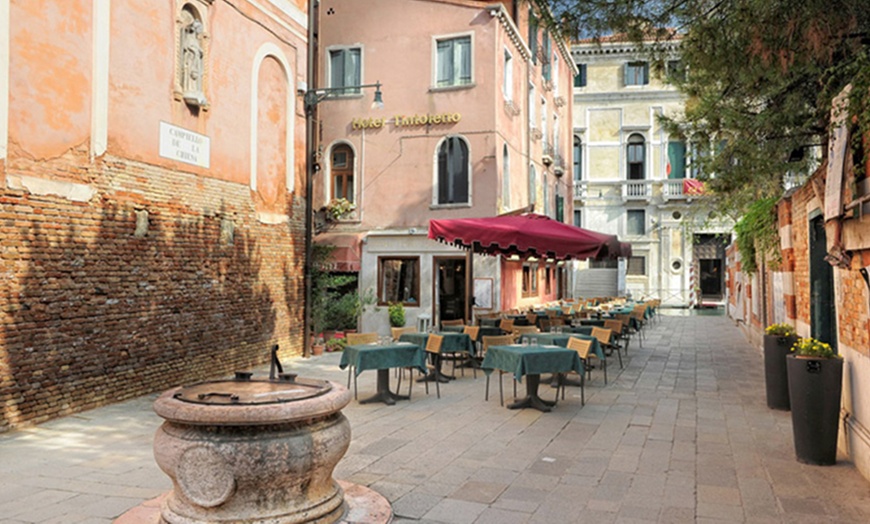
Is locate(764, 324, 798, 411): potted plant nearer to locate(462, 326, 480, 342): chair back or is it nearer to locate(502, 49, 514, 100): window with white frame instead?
locate(462, 326, 480, 342): chair back

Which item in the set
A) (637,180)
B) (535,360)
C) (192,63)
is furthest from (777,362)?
(637,180)

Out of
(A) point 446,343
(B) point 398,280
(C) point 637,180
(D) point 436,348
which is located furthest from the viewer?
(C) point 637,180

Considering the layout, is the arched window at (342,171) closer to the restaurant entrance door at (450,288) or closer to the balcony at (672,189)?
the restaurant entrance door at (450,288)

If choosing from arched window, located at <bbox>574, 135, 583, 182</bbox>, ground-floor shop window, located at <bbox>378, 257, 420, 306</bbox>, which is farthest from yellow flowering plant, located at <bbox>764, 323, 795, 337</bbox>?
arched window, located at <bbox>574, 135, 583, 182</bbox>

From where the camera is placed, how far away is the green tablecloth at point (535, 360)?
8.02 m

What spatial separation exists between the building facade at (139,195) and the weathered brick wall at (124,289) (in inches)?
0.7

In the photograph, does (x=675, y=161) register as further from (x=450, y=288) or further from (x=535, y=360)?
(x=535, y=360)

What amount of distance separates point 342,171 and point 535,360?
10892mm

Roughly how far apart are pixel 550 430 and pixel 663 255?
1160 inches

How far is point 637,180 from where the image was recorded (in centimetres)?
3522

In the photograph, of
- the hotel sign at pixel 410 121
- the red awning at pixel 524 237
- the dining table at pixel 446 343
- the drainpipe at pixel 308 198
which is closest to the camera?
the red awning at pixel 524 237

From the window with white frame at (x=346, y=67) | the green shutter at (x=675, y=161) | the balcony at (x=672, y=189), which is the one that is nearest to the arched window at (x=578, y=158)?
the balcony at (x=672, y=189)

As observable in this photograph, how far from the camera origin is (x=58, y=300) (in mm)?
7793

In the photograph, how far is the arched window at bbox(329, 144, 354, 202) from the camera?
17641 millimetres
